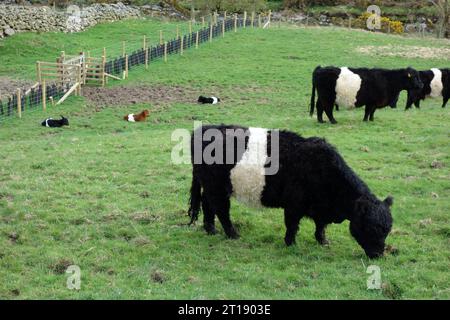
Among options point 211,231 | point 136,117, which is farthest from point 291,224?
point 136,117

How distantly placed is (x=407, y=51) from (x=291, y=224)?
30.0 metres

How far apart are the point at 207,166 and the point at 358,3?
52.4 metres

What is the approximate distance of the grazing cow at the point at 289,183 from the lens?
8.62 metres

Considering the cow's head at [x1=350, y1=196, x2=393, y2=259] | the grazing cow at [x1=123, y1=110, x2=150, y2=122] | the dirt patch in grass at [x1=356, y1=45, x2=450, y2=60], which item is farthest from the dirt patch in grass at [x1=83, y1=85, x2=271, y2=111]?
the cow's head at [x1=350, y1=196, x2=393, y2=259]

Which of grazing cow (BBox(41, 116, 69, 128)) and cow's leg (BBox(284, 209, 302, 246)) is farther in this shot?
grazing cow (BBox(41, 116, 69, 128))

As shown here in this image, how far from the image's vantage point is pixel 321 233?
9.31m

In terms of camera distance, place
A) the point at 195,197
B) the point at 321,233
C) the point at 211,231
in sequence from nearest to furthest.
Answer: the point at 321,233 < the point at 211,231 < the point at 195,197

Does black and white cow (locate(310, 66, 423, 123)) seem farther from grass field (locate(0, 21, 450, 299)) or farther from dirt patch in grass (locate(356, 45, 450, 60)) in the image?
dirt patch in grass (locate(356, 45, 450, 60))

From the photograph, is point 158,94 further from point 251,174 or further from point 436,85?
point 251,174

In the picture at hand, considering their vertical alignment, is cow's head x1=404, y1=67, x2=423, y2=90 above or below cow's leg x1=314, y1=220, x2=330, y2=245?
above

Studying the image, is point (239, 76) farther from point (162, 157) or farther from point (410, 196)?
point (410, 196)

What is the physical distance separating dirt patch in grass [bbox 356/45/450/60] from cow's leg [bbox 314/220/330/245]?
27715 mm

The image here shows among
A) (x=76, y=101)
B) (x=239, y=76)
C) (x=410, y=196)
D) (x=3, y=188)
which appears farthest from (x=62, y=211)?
(x=239, y=76)

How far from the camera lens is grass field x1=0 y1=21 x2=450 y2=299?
7.86m
